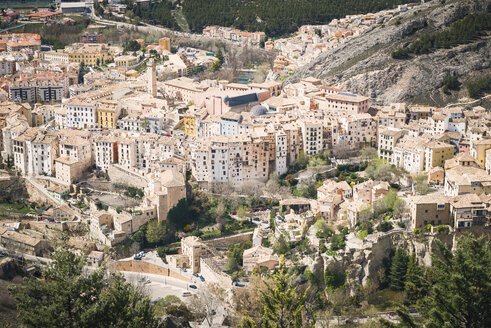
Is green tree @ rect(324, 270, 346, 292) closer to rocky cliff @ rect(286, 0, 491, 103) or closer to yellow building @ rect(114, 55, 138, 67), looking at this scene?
rocky cliff @ rect(286, 0, 491, 103)

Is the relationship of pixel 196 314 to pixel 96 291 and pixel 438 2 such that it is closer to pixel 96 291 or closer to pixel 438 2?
pixel 96 291

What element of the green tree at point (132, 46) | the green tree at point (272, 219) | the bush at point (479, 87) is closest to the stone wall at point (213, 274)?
the green tree at point (272, 219)

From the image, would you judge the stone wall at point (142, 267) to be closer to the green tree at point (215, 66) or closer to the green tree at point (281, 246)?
the green tree at point (281, 246)

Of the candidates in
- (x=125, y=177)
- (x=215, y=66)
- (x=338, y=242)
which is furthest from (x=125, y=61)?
(x=338, y=242)

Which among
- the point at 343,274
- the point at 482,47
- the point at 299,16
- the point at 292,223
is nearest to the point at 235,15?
the point at 299,16

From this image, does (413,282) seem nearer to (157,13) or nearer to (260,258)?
(260,258)
